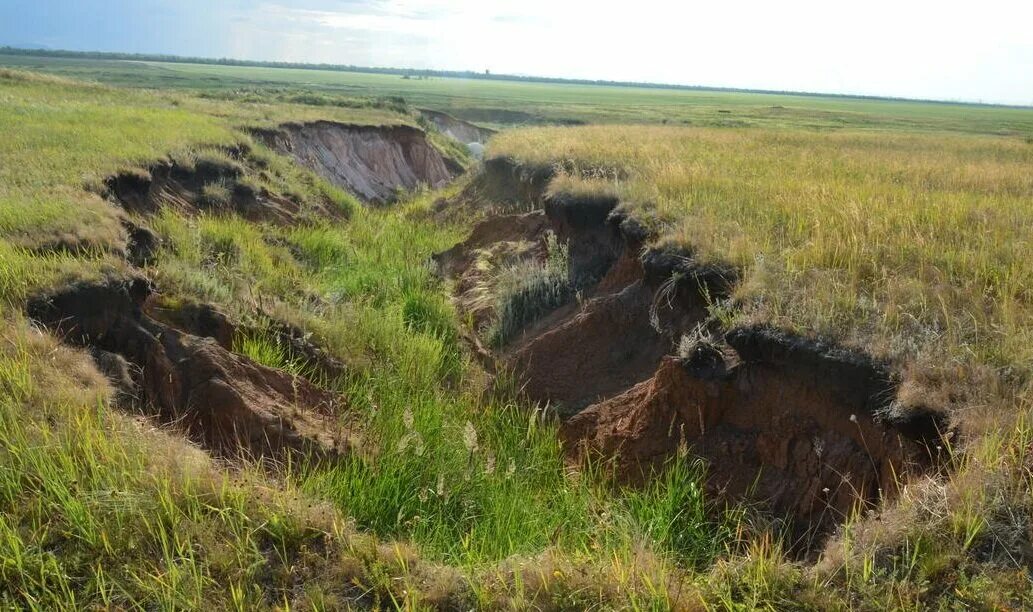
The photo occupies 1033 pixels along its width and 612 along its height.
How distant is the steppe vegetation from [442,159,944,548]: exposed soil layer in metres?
0.25

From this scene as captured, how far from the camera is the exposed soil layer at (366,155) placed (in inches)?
922

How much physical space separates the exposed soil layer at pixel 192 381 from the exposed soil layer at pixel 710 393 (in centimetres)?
236

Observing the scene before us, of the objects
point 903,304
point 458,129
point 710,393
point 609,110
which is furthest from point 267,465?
point 609,110

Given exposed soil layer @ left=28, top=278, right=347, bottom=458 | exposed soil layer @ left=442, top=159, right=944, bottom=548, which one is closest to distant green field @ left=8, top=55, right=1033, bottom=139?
exposed soil layer @ left=442, top=159, right=944, bottom=548

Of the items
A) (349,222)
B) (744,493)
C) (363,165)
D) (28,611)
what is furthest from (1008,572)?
(363,165)

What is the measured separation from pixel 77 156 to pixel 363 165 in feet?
49.8

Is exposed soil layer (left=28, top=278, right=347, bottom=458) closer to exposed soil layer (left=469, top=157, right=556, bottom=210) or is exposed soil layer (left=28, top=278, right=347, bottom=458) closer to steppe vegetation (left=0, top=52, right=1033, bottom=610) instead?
steppe vegetation (left=0, top=52, right=1033, bottom=610)

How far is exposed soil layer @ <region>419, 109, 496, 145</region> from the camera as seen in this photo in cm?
4928

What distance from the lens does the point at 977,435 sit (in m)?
4.46

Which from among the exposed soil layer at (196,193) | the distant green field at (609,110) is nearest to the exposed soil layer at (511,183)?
the exposed soil layer at (196,193)

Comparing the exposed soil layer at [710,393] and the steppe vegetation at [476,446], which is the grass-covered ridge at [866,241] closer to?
the steppe vegetation at [476,446]

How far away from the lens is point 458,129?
51125 mm

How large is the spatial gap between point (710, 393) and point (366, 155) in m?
23.2

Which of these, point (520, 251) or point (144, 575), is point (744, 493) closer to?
point (144, 575)
